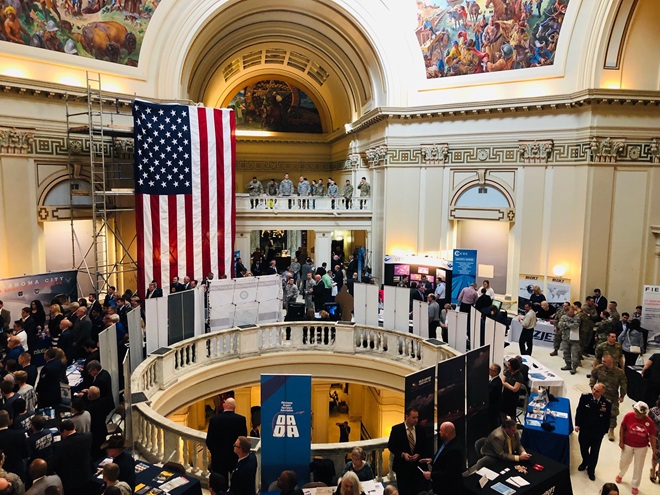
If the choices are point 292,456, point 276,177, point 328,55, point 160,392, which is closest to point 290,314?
point 160,392

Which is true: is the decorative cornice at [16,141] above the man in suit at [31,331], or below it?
above

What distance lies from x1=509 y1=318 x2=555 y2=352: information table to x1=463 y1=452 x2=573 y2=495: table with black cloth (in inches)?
287

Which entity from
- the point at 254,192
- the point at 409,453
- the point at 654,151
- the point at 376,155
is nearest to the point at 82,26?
the point at 254,192

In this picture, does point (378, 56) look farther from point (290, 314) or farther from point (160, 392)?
point (160, 392)

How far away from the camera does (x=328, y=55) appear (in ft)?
76.2

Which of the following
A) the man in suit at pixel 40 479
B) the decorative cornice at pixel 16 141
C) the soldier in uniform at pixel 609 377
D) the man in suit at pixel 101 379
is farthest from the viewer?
the decorative cornice at pixel 16 141

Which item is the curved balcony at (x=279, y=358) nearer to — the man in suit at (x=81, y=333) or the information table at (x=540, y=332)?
the man in suit at (x=81, y=333)

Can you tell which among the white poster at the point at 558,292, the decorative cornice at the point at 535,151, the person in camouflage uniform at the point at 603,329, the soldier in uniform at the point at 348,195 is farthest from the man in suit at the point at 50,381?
the decorative cornice at the point at 535,151

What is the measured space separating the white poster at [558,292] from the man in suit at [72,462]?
13560 millimetres

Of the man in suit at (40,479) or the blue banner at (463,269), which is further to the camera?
the blue banner at (463,269)

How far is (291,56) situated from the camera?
86.5 ft

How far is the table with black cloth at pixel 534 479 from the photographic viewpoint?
18.8 ft

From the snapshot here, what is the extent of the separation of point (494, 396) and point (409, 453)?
82.7 inches

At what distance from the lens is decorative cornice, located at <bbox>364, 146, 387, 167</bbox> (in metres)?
19.0
